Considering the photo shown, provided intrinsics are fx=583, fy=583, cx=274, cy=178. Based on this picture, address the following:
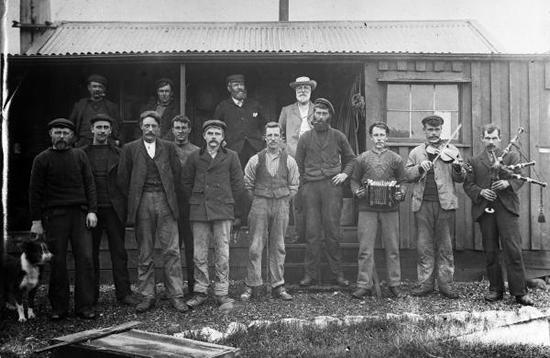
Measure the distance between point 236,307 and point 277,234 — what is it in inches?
41.5

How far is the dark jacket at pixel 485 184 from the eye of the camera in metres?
7.05

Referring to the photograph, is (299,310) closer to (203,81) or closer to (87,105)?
(87,105)

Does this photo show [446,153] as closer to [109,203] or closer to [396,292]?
[396,292]

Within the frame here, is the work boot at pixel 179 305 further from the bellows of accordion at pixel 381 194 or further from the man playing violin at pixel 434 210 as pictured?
the man playing violin at pixel 434 210

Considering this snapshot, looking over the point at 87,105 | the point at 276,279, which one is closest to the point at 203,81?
the point at 87,105

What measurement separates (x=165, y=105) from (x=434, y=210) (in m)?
4.29

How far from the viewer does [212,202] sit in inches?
270

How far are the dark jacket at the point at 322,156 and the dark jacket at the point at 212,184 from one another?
38.7 inches

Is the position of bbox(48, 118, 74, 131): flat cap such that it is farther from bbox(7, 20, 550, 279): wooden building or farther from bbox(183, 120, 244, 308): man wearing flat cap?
bbox(7, 20, 550, 279): wooden building

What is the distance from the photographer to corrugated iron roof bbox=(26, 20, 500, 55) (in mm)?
10922

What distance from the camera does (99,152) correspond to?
700 centimetres

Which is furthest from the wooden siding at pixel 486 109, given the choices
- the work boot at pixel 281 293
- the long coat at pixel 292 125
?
the work boot at pixel 281 293

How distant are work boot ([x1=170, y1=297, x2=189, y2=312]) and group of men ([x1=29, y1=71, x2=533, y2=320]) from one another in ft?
0.05

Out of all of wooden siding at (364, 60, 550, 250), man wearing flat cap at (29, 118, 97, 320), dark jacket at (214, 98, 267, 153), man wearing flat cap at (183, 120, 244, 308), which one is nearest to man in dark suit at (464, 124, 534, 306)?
wooden siding at (364, 60, 550, 250)
